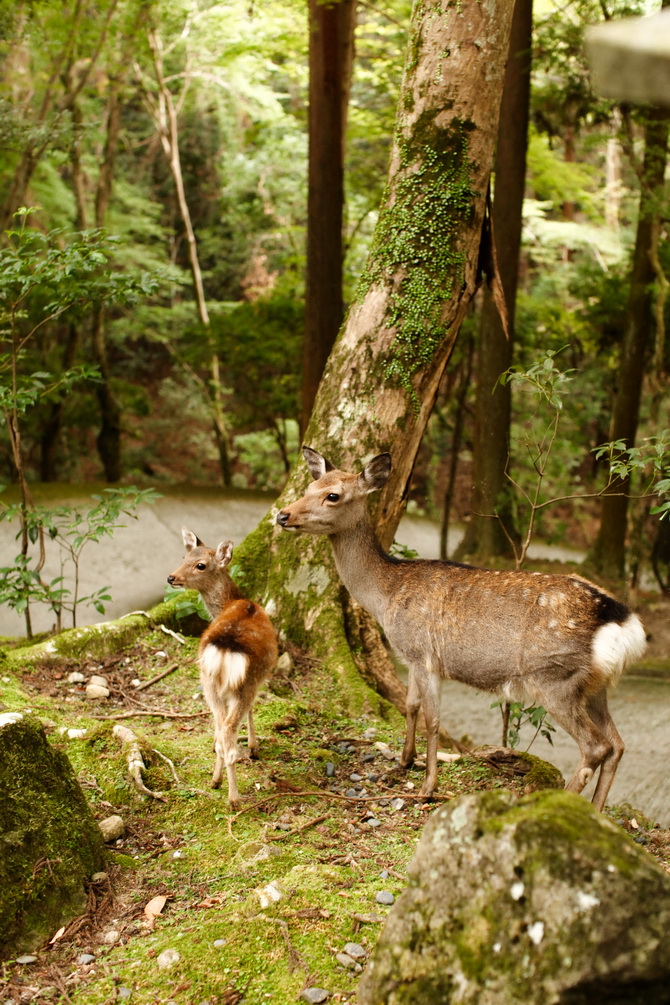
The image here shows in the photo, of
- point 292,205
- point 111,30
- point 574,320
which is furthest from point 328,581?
point 292,205

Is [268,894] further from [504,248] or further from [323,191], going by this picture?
[504,248]

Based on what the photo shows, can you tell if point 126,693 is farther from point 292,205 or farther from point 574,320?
point 292,205

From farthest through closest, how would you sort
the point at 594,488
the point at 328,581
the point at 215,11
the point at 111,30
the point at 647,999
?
1. the point at 215,11
2. the point at 594,488
3. the point at 111,30
4. the point at 328,581
5. the point at 647,999

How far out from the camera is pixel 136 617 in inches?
266

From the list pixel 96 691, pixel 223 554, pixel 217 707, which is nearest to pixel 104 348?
pixel 96 691

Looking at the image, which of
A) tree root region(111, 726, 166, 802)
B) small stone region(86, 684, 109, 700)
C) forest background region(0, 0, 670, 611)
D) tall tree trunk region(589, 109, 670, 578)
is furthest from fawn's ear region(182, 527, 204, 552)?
tall tree trunk region(589, 109, 670, 578)

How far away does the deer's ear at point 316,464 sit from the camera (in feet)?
18.1

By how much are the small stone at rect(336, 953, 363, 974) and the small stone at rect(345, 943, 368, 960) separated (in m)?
0.02

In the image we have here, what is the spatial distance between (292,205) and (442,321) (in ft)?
49.2

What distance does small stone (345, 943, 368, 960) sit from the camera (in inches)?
126

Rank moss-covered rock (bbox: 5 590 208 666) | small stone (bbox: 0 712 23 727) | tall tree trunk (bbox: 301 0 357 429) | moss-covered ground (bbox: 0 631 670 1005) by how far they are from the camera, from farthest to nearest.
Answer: tall tree trunk (bbox: 301 0 357 429)
moss-covered rock (bbox: 5 590 208 666)
small stone (bbox: 0 712 23 727)
moss-covered ground (bbox: 0 631 670 1005)

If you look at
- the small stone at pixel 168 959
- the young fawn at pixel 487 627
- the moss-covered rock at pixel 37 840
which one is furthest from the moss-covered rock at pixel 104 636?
the small stone at pixel 168 959

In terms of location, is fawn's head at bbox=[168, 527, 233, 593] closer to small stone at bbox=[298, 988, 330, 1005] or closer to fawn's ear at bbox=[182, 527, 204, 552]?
fawn's ear at bbox=[182, 527, 204, 552]

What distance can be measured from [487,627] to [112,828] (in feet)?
6.71
